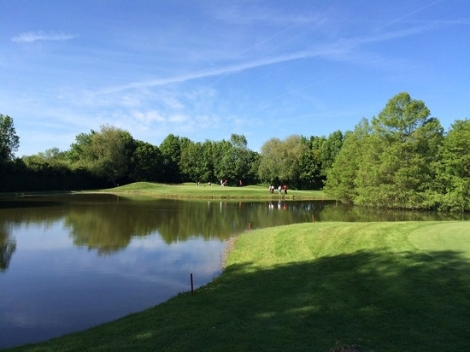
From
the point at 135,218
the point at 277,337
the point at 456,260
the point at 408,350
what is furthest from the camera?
the point at 135,218

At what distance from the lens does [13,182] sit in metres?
65.2

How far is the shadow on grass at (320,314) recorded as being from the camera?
22.5 feet

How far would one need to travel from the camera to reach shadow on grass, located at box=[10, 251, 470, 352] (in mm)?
6855

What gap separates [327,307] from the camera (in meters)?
8.79

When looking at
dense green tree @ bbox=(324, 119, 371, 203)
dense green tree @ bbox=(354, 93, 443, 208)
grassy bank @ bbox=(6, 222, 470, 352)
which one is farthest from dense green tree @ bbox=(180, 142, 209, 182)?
grassy bank @ bbox=(6, 222, 470, 352)

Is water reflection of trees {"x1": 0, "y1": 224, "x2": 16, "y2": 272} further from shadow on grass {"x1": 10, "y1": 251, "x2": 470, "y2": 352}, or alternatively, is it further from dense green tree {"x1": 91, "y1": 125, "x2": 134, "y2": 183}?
dense green tree {"x1": 91, "y1": 125, "x2": 134, "y2": 183}

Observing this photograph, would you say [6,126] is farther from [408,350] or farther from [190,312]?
[408,350]

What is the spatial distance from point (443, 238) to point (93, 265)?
14.4m

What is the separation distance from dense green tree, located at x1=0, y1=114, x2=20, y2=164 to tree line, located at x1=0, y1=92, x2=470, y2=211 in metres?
0.17

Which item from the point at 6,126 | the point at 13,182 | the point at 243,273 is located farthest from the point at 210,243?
the point at 6,126

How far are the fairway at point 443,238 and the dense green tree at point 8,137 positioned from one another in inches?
2738

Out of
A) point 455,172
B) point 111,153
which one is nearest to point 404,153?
point 455,172

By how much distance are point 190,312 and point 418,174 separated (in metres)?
38.3

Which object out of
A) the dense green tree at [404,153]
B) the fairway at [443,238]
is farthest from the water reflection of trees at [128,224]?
the dense green tree at [404,153]
